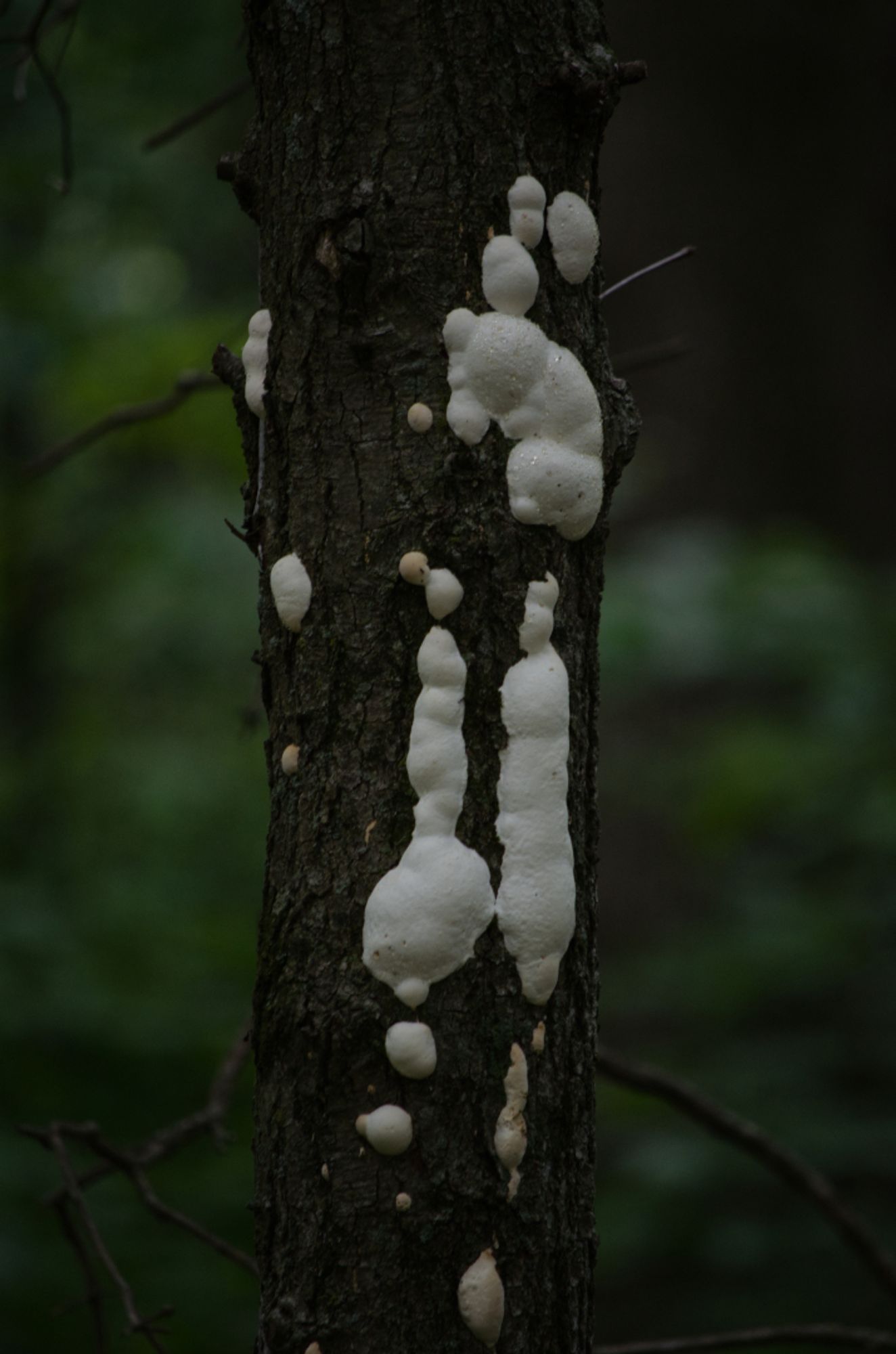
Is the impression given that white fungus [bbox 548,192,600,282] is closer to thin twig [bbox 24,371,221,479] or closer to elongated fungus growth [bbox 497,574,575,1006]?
elongated fungus growth [bbox 497,574,575,1006]

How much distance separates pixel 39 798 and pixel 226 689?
291 centimetres

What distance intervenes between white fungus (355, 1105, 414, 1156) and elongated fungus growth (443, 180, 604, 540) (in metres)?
0.68

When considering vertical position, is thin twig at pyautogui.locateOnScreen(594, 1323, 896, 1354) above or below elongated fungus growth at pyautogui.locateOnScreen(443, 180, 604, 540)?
below

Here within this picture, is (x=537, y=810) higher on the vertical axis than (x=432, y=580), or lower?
lower

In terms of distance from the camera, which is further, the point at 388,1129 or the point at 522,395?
the point at 522,395

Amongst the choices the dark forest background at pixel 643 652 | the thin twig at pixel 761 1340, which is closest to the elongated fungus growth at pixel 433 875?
the thin twig at pixel 761 1340

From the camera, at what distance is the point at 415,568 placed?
1.32 meters

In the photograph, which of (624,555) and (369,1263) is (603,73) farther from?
(624,555)

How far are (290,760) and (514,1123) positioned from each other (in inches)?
18.8

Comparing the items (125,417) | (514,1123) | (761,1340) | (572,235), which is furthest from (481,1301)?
(125,417)

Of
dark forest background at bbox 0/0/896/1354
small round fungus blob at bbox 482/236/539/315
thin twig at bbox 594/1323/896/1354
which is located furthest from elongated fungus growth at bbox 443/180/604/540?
thin twig at bbox 594/1323/896/1354

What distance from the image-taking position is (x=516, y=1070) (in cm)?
130

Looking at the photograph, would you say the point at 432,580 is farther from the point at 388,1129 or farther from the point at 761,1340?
the point at 761,1340

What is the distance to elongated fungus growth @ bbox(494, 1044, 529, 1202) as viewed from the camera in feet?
4.21
